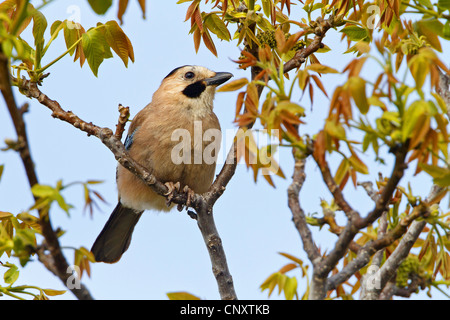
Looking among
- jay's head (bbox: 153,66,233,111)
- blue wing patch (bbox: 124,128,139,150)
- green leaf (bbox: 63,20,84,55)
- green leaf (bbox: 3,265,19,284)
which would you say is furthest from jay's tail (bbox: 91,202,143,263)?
green leaf (bbox: 3,265,19,284)

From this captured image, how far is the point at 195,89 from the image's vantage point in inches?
A: 173

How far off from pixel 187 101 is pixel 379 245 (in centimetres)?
255

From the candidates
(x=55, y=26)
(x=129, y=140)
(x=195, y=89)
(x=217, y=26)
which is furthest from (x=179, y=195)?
(x=195, y=89)

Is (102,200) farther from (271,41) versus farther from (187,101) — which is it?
(187,101)

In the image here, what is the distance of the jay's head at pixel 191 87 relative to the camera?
4.32 m

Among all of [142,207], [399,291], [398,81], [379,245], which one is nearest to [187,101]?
[142,207]

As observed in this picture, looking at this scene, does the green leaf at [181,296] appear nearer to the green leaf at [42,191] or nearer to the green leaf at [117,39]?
the green leaf at [42,191]

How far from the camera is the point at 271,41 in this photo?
2.93m

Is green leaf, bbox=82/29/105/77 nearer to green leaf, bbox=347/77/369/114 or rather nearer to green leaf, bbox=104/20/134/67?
green leaf, bbox=104/20/134/67

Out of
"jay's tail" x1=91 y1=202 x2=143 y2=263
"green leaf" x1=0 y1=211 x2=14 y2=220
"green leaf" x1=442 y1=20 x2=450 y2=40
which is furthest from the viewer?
"jay's tail" x1=91 y1=202 x2=143 y2=263

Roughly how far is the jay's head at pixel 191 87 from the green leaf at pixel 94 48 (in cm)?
167

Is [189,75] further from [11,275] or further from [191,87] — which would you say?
[11,275]

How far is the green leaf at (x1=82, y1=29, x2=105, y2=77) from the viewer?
2547 millimetres

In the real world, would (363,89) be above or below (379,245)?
above
